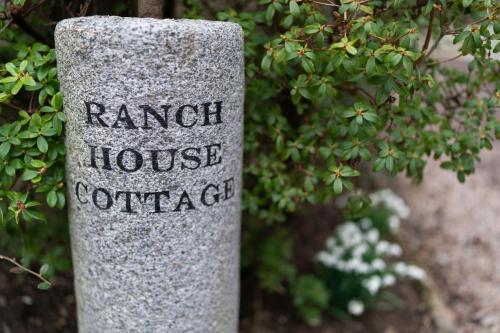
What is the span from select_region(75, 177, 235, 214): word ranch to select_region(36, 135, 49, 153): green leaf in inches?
6.9

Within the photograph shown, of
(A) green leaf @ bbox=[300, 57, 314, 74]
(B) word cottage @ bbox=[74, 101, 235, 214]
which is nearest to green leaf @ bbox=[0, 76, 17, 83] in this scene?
(B) word cottage @ bbox=[74, 101, 235, 214]

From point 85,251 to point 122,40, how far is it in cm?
86

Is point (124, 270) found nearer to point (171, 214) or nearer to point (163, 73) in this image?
point (171, 214)

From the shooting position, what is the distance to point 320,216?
4.02 m

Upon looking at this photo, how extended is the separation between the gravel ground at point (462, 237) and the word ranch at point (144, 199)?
84.8 inches

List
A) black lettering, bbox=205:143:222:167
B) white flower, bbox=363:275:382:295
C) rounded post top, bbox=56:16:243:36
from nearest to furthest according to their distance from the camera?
1. rounded post top, bbox=56:16:243:36
2. black lettering, bbox=205:143:222:167
3. white flower, bbox=363:275:382:295

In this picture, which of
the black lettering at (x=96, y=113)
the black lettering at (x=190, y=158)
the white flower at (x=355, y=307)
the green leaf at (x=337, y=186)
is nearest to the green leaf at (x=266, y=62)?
the black lettering at (x=190, y=158)

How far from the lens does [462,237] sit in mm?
4215

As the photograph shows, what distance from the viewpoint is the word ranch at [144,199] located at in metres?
1.67

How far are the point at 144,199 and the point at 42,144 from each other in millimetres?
410

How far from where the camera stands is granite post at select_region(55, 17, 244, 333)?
60.0 inches

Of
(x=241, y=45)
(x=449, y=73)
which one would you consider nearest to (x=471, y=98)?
(x=449, y=73)

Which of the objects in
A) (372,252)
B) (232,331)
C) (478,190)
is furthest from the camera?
(478,190)

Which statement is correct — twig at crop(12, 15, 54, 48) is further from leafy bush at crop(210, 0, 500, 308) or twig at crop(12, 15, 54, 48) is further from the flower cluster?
the flower cluster
